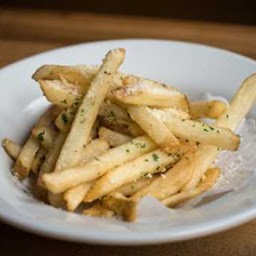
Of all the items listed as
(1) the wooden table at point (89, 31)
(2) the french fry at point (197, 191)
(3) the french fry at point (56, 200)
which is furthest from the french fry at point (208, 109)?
(1) the wooden table at point (89, 31)

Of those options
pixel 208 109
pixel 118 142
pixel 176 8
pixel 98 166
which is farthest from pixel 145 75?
pixel 176 8

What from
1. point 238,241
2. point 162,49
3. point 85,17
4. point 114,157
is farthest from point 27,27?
point 238,241

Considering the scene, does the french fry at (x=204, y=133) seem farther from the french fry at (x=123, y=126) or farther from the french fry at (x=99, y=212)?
the french fry at (x=99, y=212)

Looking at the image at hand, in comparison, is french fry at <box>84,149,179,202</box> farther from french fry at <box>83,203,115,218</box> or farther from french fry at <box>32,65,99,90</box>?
french fry at <box>32,65,99,90</box>

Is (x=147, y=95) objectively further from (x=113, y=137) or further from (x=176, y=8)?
(x=176, y=8)

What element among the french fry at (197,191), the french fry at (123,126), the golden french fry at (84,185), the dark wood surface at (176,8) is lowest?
the dark wood surface at (176,8)

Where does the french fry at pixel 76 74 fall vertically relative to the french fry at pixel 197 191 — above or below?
above

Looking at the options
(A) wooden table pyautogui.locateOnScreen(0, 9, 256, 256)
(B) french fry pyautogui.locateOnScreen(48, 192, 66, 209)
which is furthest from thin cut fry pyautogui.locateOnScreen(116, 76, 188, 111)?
(A) wooden table pyautogui.locateOnScreen(0, 9, 256, 256)
